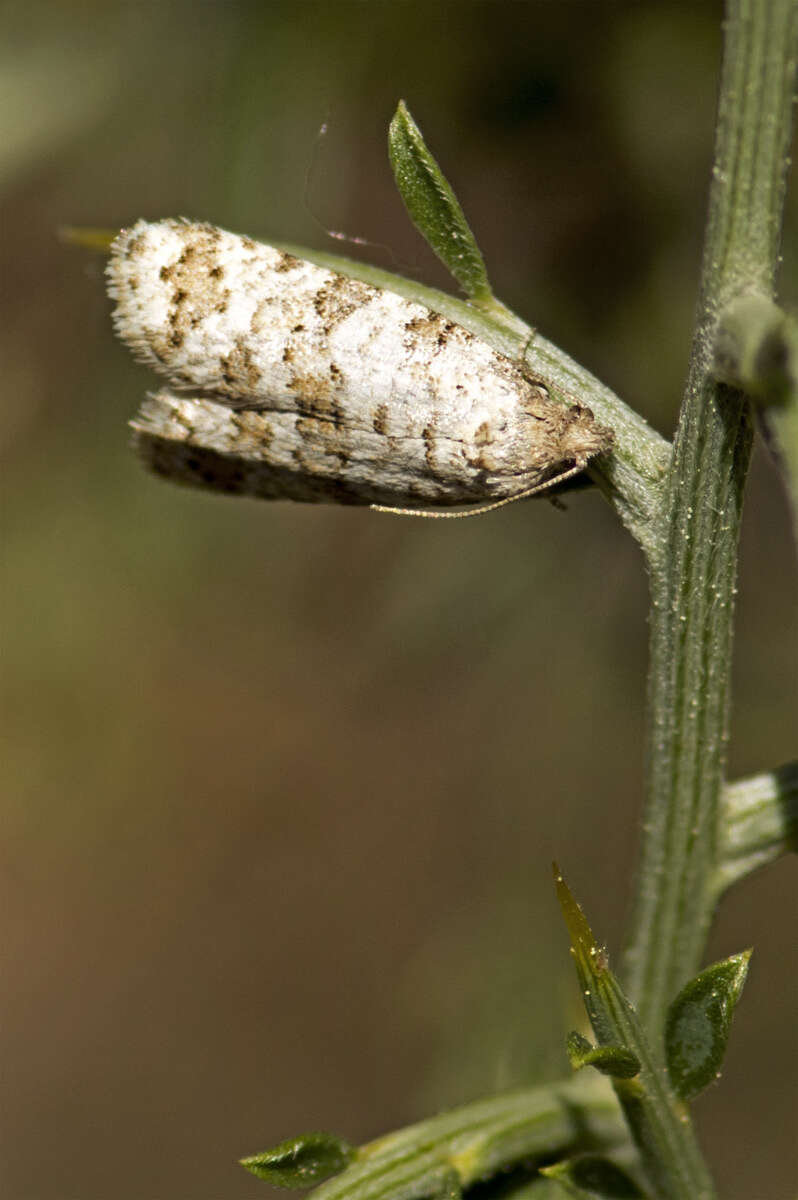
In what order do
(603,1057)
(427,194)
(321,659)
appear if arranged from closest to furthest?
(603,1057), (427,194), (321,659)

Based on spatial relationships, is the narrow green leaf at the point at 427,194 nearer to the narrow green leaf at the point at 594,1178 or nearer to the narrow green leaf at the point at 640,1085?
the narrow green leaf at the point at 640,1085

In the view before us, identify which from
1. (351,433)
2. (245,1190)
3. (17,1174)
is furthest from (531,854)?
(17,1174)

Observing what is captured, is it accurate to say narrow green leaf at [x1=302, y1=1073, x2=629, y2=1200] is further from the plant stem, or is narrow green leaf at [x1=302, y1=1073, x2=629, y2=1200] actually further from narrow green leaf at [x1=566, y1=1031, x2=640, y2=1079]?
narrow green leaf at [x1=566, y1=1031, x2=640, y2=1079]

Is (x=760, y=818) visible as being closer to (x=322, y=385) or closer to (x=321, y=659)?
(x=322, y=385)

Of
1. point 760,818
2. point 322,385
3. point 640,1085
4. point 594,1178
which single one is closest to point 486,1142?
point 594,1178

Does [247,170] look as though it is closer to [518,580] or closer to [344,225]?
[518,580]

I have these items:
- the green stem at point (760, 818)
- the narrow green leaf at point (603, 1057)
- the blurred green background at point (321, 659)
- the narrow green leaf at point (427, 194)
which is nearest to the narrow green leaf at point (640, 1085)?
the narrow green leaf at point (603, 1057)
